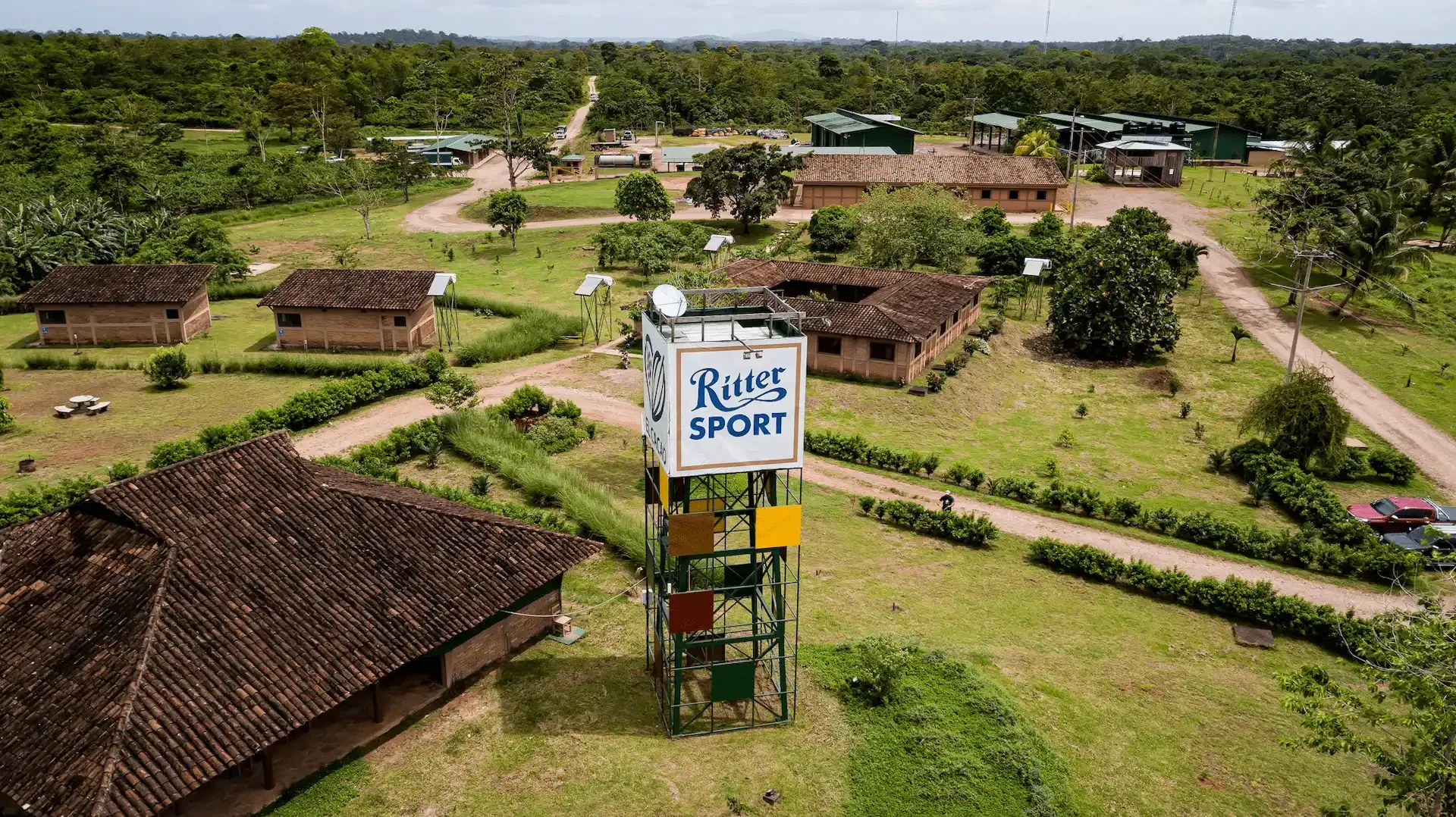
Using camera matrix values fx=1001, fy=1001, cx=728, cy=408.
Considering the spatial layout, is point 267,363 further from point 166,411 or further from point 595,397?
point 595,397

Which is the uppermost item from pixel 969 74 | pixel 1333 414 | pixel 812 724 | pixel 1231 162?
pixel 969 74

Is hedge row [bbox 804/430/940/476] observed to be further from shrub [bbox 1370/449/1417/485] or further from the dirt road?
the dirt road

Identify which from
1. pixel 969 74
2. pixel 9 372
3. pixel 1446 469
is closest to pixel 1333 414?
pixel 1446 469

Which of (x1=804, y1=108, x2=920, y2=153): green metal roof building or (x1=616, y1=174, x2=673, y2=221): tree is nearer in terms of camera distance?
(x1=616, y1=174, x2=673, y2=221): tree

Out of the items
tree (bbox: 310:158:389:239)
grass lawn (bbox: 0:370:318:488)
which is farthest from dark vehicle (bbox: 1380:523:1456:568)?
tree (bbox: 310:158:389:239)

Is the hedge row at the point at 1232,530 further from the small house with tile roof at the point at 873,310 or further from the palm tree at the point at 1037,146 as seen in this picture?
the palm tree at the point at 1037,146
